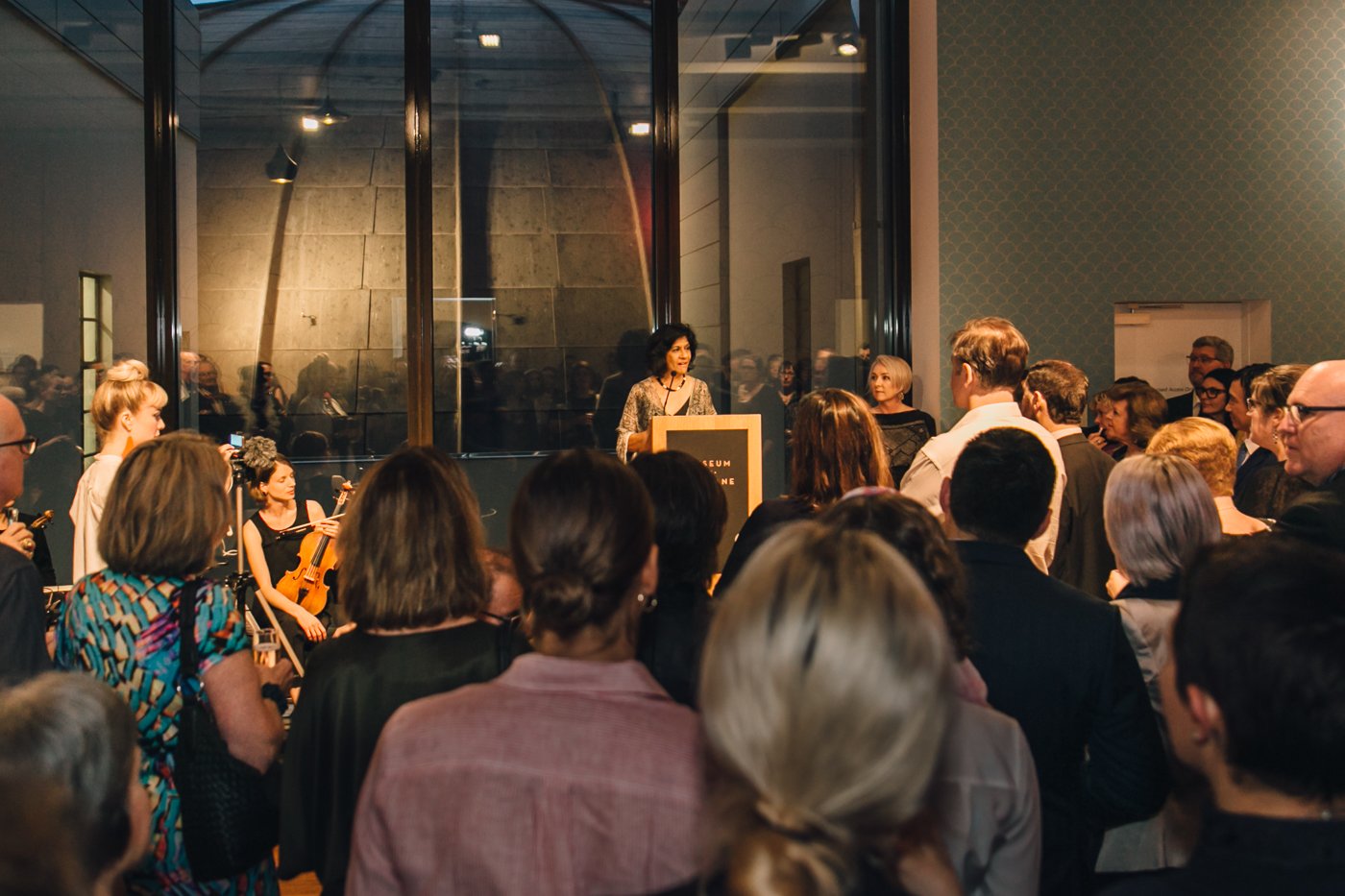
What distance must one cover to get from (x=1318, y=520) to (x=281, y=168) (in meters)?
5.81

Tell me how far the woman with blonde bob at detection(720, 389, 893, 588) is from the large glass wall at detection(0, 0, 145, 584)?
467cm

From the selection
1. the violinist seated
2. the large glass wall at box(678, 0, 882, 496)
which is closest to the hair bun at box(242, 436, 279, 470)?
the violinist seated

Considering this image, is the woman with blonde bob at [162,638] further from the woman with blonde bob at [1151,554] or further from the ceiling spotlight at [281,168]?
the ceiling spotlight at [281,168]

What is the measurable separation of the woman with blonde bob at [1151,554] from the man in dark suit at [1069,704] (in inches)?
7.8

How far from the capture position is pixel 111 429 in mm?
4730

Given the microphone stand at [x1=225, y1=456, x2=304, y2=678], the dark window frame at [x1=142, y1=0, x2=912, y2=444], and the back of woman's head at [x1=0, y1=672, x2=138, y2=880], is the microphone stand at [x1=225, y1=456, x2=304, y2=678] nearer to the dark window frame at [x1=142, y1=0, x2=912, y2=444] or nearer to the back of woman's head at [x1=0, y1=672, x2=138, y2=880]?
the dark window frame at [x1=142, y1=0, x2=912, y2=444]

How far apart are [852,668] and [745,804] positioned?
0.53ft

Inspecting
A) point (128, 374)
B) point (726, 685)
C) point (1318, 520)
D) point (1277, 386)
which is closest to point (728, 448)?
point (1277, 386)

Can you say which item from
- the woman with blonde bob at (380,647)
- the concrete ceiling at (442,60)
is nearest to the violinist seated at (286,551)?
the concrete ceiling at (442,60)

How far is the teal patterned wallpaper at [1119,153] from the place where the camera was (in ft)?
20.9

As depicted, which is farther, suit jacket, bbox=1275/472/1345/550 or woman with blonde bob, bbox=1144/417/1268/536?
woman with blonde bob, bbox=1144/417/1268/536

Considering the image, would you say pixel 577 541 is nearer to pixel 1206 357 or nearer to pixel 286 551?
pixel 286 551

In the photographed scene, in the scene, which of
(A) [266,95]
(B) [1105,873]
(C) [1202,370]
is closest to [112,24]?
(A) [266,95]

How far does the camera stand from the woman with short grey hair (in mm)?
1261
